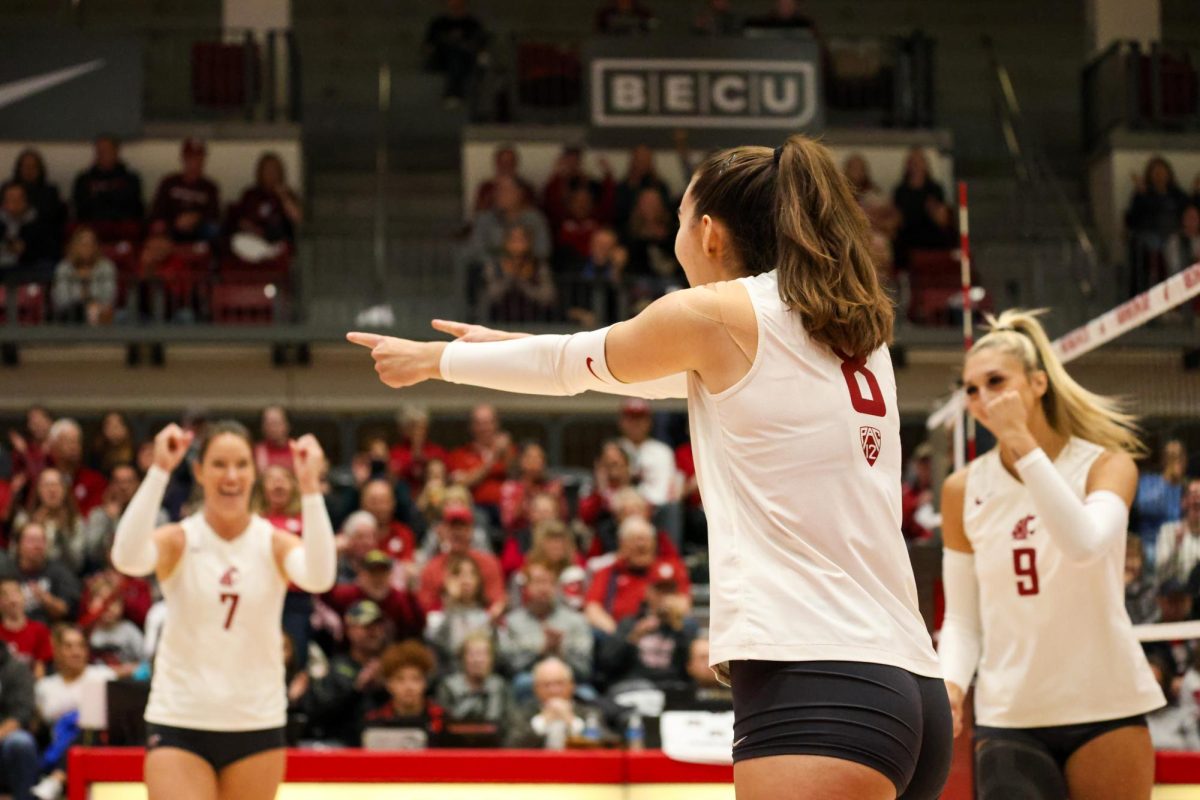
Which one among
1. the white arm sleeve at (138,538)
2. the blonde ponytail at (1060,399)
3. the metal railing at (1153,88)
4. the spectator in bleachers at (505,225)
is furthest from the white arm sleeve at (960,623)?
the metal railing at (1153,88)

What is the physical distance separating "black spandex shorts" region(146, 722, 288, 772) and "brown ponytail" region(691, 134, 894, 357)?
319cm

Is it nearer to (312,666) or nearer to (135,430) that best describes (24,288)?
(135,430)

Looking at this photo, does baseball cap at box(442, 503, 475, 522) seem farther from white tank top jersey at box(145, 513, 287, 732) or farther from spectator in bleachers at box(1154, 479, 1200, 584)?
spectator in bleachers at box(1154, 479, 1200, 584)

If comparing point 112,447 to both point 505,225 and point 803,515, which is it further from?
point 803,515

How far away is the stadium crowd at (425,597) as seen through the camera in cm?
909

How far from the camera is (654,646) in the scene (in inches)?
385

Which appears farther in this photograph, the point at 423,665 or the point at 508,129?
the point at 508,129

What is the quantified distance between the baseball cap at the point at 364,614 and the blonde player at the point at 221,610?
4.04 metres

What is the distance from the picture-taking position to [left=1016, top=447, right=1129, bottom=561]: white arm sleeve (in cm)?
381

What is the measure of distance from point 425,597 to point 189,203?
6444 mm

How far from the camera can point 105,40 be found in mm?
15422

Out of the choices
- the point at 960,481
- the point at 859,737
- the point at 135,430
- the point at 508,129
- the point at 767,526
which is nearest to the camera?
the point at 859,737

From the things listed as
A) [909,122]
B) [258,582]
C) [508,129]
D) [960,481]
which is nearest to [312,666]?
[258,582]

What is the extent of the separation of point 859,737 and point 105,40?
14544 mm
